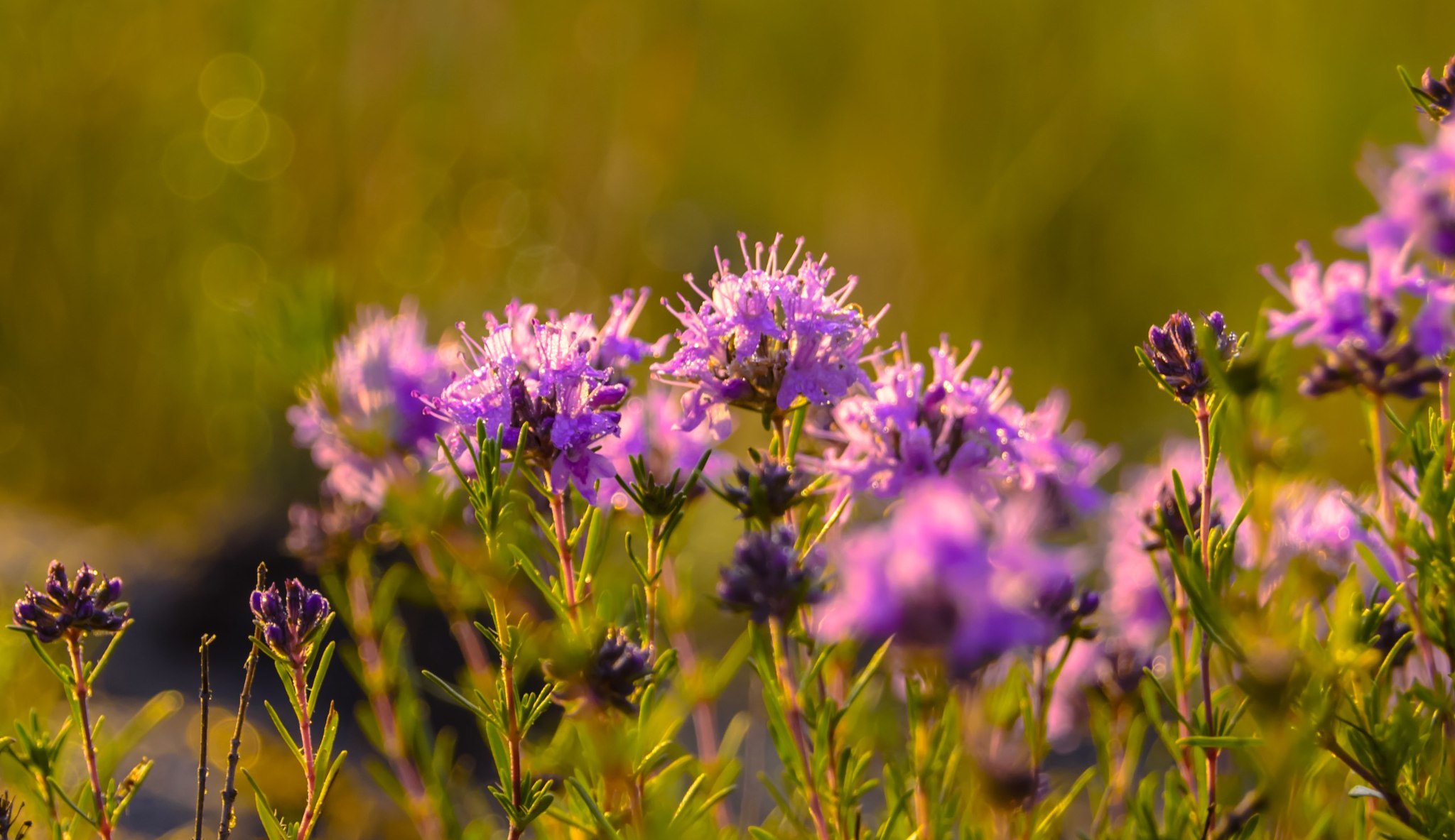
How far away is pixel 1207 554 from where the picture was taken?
1820mm

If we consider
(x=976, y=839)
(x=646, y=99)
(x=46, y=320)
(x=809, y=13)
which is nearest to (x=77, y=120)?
(x=46, y=320)

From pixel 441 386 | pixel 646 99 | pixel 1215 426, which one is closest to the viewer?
pixel 1215 426

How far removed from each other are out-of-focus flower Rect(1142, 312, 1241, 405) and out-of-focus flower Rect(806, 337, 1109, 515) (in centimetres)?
27

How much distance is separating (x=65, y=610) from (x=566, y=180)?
6.05m

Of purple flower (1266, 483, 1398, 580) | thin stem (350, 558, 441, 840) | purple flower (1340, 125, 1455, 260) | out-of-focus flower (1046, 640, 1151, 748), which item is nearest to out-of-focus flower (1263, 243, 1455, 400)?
purple flower (1340, 125, 1455, 260)

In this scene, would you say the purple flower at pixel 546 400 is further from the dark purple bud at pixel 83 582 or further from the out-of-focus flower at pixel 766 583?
the dark purple bud at pixel 83 582

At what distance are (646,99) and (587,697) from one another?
6.65m

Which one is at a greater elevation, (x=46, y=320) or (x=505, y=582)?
(x=46, y=320)

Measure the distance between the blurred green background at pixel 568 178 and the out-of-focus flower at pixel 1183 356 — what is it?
17.3ft

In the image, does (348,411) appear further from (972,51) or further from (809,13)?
(809,13)

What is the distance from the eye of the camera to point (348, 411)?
261 centimetres

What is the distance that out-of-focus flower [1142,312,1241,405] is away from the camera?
5.69 feet

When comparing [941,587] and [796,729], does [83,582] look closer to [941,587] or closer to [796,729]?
[796,729]

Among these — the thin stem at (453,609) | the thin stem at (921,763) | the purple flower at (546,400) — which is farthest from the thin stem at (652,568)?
the thin stem at (453,609)
